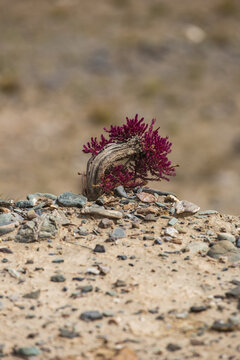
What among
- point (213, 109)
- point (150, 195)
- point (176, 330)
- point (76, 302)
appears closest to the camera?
point (176, 330)

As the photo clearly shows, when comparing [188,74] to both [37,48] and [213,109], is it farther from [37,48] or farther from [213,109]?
[37,48]

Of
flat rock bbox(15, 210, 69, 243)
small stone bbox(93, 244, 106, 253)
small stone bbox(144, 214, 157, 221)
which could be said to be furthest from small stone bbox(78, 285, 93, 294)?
small stone bbox(144, 214, 157, 221)

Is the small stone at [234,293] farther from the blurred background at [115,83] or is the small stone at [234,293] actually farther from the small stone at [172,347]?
the blurred background at [115,83]

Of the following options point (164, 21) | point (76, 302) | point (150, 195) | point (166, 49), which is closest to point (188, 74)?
point (166, 49)

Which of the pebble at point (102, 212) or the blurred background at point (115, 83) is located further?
the blurred background at point (115, 83)

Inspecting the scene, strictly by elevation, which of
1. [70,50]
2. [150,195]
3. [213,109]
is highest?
[70,50]

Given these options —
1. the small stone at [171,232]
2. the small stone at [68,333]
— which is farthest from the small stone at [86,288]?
the small stone at [171,232]

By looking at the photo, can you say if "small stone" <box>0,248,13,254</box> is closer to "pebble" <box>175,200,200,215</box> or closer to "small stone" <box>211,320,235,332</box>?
"pebble" <box>175,200,200,215</box>
